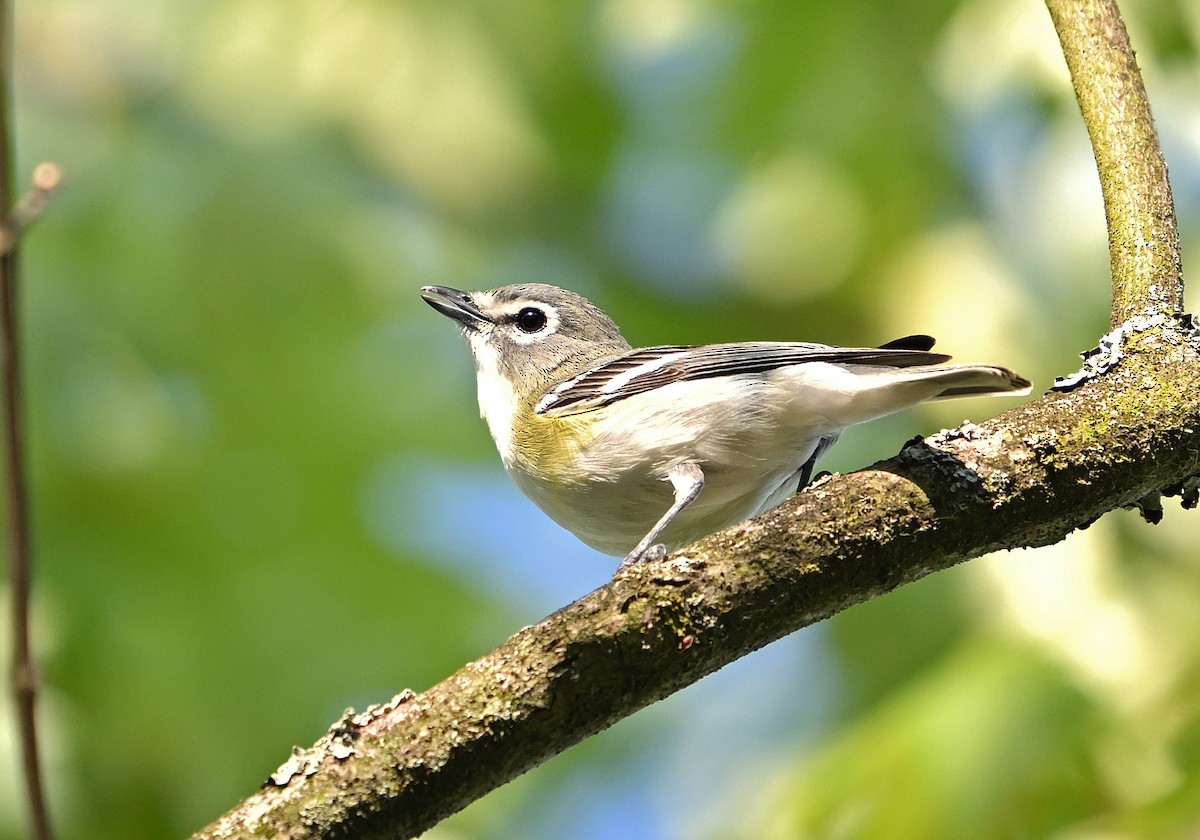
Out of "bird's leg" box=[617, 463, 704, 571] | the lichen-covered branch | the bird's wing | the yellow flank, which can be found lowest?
A: the lichen-covered branch

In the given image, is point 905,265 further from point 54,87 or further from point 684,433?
point 54,87

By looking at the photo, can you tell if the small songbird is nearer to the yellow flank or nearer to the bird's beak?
the yellow flank

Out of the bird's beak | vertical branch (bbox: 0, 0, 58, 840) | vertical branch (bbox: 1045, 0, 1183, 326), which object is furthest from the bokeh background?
vertical branch (bbox: 0, 0, 58, 840)

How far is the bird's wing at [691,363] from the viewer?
393 cm

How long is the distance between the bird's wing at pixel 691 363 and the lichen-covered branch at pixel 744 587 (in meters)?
0.87

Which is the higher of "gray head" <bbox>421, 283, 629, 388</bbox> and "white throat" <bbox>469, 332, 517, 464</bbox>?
"gray head" <bbox>421, 283, 629, 388</bbox>

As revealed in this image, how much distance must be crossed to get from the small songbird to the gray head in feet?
3.14

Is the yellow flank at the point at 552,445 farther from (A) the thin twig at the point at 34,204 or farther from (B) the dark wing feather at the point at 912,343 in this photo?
(A) the thin twig at the point at 34,204

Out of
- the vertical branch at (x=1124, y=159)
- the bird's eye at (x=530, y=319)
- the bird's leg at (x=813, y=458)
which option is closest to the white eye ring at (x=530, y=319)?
the bird's eye at (x=530, y=319)

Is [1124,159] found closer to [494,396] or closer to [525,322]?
[494,396]

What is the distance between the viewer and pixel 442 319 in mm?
6762

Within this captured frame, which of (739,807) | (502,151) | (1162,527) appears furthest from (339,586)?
(1162,527)

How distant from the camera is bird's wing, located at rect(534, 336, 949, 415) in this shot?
12.9ft

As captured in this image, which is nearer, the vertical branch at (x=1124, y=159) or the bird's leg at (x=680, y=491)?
the vertical branch at (x=1124, y=159)
